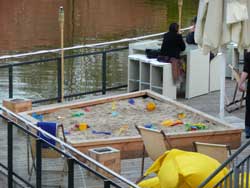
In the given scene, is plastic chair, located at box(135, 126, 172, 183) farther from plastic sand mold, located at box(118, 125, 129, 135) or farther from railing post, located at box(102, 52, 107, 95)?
railing post, located at box(102, 52, 107, 95)

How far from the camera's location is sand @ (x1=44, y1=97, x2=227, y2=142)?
34.8ft

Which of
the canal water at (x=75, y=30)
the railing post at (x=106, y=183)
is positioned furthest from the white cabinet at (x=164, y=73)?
the railing post at (x=106, y=183)

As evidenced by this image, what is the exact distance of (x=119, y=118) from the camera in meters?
11.5

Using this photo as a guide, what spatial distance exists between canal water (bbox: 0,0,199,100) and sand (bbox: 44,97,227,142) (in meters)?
2.12

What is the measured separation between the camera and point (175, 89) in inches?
533

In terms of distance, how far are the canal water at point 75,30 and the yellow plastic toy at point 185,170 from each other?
21.7ft

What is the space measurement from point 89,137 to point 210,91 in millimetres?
4536

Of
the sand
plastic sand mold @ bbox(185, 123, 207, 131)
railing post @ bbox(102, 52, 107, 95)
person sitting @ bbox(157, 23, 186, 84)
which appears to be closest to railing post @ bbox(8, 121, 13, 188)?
the sand

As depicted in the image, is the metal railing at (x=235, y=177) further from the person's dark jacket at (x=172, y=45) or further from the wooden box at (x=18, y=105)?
the person's dark jacket at (x=172, y=45)

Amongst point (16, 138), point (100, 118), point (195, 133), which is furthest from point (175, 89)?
point (16, 138)

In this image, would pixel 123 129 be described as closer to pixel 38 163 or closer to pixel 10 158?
pixel 10 158

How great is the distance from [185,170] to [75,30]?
22607 millimetres

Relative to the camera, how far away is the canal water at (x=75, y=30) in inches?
612

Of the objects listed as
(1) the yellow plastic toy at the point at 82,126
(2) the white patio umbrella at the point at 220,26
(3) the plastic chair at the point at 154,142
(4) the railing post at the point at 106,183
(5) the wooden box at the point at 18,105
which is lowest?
(1) the yellow plastic toy at the point at 82,126
